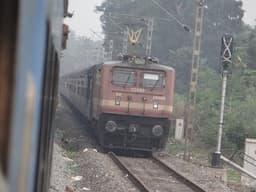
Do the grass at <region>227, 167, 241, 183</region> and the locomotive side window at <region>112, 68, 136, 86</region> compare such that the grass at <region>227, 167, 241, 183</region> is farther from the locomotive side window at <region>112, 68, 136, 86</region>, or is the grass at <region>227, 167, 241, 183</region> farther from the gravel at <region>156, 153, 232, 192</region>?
the locomotive side window at <region>112, 68, 136, 86</region>

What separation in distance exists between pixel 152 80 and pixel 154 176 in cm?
416

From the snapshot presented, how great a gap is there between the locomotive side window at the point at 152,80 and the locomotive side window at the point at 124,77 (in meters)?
0.30

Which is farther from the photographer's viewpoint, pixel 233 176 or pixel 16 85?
pixel 233 176

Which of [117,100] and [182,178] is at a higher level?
[117,100]

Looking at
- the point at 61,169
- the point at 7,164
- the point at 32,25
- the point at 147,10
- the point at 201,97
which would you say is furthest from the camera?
the point at 147,10

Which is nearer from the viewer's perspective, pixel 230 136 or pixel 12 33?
pixel 12 33

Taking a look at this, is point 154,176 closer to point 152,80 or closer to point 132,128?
point 132,128

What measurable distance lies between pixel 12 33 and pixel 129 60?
52.9 ft

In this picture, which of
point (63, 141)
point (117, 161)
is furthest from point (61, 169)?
point (63, 141)

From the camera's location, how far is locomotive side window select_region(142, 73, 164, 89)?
679 inches

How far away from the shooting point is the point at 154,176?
539 inches

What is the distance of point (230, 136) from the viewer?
2245cm

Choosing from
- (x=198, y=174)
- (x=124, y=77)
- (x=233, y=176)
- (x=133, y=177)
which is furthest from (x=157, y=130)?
(x=133, y=177)

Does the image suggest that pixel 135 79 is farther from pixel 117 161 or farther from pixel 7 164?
pixel 7 164
